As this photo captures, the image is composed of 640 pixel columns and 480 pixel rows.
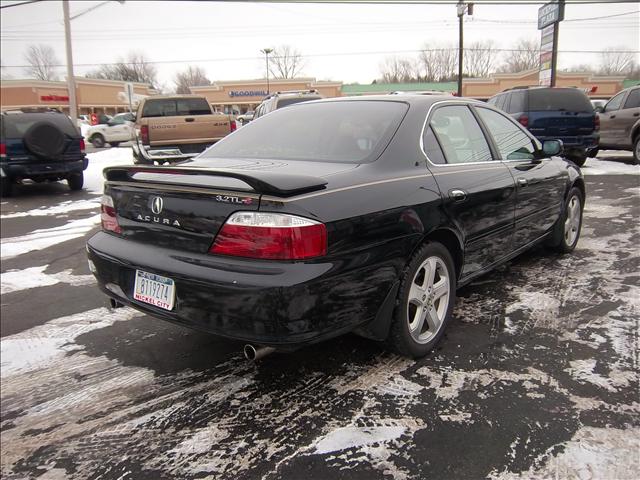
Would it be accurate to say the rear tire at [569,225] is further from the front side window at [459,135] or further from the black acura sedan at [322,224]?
the front side window at [459,135]

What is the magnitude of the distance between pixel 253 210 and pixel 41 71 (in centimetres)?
9492

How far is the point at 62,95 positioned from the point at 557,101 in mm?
55225

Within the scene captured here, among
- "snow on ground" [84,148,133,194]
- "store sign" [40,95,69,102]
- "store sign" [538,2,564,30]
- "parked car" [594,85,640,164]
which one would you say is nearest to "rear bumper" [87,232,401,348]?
"snow on ground" [84,148,133,194]

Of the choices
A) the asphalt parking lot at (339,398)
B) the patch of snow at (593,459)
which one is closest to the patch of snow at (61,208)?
the asphalt parking lot at (339,398)

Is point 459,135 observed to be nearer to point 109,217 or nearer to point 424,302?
point 424,302

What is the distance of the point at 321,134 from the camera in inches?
126

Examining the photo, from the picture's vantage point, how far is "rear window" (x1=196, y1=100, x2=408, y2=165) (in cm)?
295

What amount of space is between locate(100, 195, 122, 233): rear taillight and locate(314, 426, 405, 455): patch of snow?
1.70 m

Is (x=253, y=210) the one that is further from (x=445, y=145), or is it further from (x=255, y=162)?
(x=445, y=145)

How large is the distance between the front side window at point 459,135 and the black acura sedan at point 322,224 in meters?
0.01

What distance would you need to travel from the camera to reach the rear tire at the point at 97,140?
86.1 ft

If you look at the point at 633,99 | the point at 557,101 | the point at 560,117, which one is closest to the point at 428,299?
the point at 560,117

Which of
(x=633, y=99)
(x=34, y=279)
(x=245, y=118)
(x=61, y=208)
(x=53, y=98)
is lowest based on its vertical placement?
(x=34, y=279)

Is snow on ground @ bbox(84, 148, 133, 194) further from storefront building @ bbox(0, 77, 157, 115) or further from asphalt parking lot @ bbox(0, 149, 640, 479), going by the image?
storefront building @ bbox(0, 77, 157, 115)
